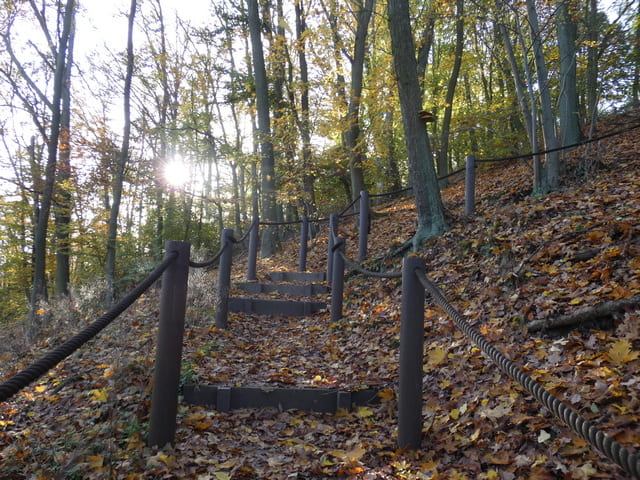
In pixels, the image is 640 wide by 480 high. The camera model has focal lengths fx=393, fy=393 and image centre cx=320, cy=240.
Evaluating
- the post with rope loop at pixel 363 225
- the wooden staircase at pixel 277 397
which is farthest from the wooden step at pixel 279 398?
the post with rope loop at pixel 363 225

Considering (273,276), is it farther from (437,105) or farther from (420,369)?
(437,105)

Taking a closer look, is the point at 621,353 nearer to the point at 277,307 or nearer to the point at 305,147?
the point at 277,307

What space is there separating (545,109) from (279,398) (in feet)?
20.6

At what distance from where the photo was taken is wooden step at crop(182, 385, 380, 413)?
132 inches

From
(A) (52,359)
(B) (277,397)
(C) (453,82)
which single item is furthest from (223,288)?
(C) (453,82)

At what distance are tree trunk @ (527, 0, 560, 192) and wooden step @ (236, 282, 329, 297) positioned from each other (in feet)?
14.3

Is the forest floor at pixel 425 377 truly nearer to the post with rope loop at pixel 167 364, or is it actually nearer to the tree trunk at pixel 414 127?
the post with rope loop at pixel 167 364

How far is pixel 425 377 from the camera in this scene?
11.5 ft

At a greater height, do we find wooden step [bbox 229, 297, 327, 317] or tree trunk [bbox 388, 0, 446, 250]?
tree trunk [bbox 388, 0, 446, 250]

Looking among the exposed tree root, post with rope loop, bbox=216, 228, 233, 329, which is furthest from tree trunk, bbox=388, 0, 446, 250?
the exposed tree root

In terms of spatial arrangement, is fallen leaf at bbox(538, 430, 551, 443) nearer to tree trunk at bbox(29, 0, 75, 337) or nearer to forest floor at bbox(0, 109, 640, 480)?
forest floor at bbox(0, 109, 640, 480)

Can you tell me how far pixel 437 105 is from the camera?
15836mm

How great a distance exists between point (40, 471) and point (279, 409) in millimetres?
1682

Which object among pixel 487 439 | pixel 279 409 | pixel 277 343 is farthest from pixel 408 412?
pixel 277 343
